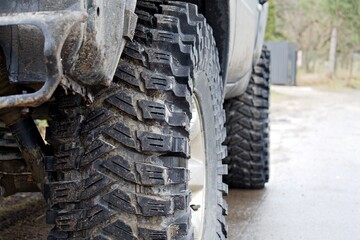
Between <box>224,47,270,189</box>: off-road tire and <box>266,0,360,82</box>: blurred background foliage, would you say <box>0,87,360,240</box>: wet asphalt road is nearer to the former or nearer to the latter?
<box>224,47,270,189</box>: off-road tire

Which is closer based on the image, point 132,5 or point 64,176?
point 132,5

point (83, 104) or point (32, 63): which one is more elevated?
point (32, 63)

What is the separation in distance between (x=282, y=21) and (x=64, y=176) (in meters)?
31.9

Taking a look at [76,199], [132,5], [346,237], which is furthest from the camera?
[346,237]

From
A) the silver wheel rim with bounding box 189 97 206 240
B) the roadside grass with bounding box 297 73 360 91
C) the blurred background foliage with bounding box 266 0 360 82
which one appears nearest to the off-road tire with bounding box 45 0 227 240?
the silver wheel rim with bounding box 189 97 206 240

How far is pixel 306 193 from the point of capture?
19.8 ft

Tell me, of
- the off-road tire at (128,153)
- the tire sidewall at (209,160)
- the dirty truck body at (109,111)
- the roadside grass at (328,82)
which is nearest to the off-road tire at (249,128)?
the tire sidewall at (209,160)

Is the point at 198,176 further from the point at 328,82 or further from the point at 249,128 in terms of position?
the point at 328,82

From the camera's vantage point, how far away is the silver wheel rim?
10.2 feet

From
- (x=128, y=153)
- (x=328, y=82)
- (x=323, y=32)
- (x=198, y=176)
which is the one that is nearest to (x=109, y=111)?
(x=128, y=153)

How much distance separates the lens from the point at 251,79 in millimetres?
5809

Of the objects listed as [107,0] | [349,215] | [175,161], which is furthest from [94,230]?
[349,215]

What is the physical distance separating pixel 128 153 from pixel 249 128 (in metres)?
3.36

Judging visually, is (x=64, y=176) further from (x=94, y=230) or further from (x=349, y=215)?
(x=349, y=215)
